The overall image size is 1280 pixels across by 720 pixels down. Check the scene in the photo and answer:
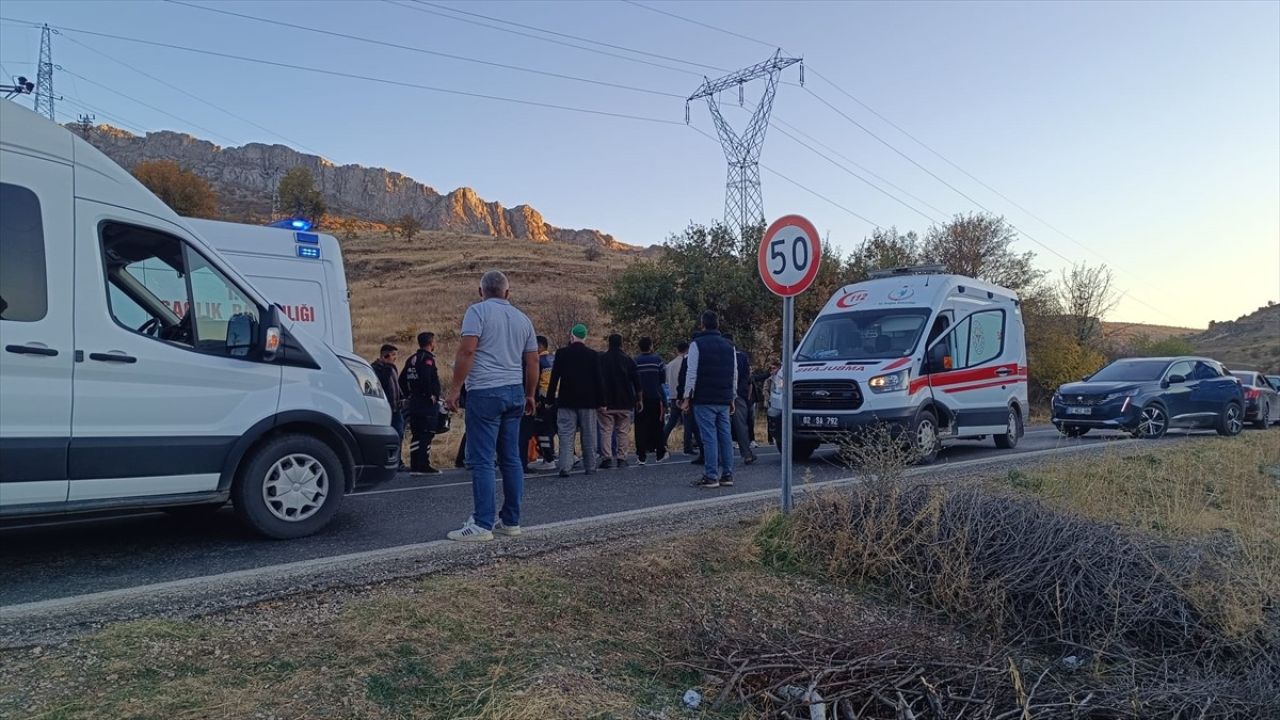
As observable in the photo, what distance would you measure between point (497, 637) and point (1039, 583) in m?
3.14

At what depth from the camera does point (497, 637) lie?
382 cm

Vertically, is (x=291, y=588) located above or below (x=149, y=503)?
below

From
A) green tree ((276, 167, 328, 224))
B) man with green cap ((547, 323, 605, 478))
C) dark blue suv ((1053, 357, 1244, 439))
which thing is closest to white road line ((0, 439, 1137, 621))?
man with green cap ((547, 323, 605, 478))

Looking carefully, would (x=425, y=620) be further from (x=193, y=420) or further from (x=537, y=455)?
(x=537, y=455)

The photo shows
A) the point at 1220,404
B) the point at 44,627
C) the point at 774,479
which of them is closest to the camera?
the point at 44,627

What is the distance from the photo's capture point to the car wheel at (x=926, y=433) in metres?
10.9

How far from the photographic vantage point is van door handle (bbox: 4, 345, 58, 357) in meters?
4.81

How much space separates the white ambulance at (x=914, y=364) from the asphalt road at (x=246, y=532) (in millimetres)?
1209

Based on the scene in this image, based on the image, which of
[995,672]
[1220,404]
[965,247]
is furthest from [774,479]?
[965,247]

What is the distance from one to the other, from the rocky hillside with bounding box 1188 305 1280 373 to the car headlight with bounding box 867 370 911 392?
55.6 meters

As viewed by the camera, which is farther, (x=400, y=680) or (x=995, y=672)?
(x=995, y=672)

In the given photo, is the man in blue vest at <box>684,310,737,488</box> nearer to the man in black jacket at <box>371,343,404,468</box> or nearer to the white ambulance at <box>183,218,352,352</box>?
the white ambulance at <box>183,218,352,352</box>

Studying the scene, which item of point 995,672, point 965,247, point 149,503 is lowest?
point 995,672

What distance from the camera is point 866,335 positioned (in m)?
11.8
